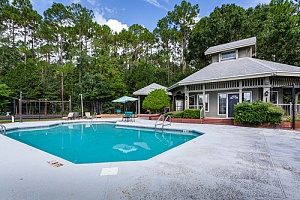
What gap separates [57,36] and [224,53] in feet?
70.4

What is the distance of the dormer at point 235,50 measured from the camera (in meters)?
14.5

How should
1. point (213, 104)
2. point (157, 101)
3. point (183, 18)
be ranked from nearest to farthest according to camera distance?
point (213, 104) → point (157, 101) → point (183, 18)

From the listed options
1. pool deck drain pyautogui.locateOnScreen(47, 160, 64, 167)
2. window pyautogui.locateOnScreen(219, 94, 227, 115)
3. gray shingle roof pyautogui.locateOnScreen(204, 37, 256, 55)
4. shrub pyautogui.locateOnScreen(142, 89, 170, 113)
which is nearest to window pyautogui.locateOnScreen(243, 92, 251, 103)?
window pyautogui.locateOnScreen(219, 94, 227, 115)

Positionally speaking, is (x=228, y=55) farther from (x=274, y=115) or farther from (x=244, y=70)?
(x=274, y=115)

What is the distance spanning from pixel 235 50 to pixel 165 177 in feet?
48.7

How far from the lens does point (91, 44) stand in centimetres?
2580

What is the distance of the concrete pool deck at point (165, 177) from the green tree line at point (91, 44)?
18428 millimetres

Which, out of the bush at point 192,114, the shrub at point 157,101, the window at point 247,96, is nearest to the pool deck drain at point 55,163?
the bush at point 192,114

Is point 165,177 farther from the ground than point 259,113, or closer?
closer

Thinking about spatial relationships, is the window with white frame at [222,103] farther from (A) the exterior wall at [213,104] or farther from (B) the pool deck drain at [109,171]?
(B) the pool deck drain at [109,171]

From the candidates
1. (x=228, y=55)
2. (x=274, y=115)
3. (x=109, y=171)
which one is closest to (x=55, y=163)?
(x=109, y=171)

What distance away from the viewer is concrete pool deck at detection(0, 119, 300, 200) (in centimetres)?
264

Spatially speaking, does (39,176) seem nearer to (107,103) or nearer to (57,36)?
(107,103)

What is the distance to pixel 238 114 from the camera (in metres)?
10.5
